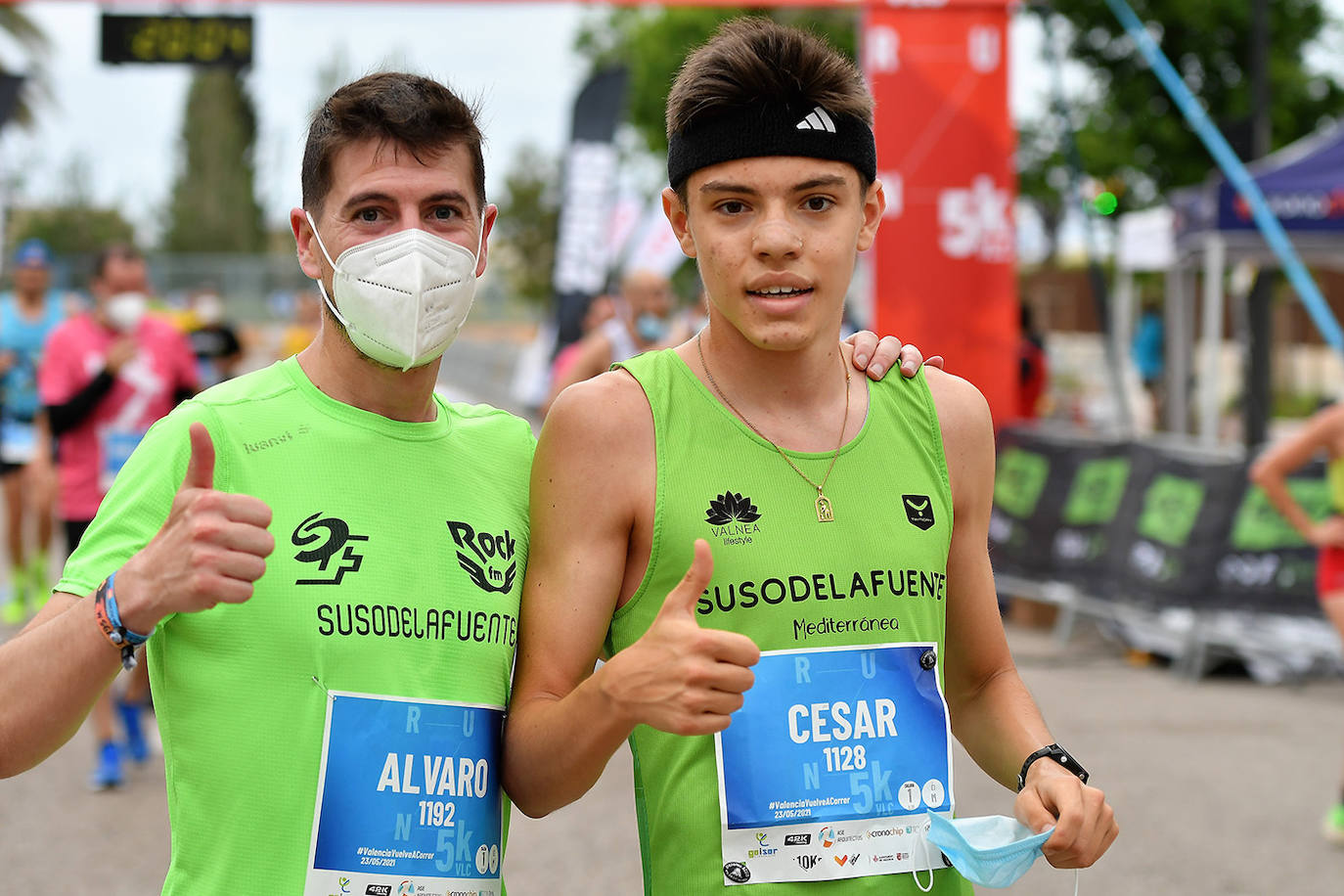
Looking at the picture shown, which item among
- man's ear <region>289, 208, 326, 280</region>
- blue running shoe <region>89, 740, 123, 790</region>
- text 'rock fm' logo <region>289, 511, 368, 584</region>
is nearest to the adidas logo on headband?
man's ear <region>289, 208, 326, 280</region>

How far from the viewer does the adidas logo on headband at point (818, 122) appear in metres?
2.42

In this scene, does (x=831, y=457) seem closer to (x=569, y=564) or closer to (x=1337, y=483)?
(x=569, y=564)

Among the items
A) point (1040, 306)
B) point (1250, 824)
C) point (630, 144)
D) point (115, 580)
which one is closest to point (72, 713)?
point (115, 580)

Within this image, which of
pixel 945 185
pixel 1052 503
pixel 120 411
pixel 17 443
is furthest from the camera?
pixel 945 185

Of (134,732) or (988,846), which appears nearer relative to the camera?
(988,846)

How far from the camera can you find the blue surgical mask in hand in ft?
7.45

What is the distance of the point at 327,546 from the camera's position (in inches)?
91.2

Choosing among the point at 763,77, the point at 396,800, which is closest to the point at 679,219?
the point at 763,77

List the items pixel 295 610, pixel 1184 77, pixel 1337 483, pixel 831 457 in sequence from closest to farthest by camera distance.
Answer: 1. pixel 295 610
2. pixel 831 457
3. pixel 1337 483
4. pixel 1184 77

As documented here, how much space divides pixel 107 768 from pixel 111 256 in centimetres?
243

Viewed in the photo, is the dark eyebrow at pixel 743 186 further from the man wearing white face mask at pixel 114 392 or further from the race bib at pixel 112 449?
the race bib at pixel 112 449

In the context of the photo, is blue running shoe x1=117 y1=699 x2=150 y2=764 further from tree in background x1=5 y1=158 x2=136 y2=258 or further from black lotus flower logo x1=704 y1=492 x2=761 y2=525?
tree in background x1=5 y1=158 x2=136 y2=258

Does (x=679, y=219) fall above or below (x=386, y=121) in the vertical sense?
below

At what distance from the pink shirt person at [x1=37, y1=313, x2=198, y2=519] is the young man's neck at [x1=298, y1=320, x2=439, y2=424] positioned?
Answer: 190 inches
